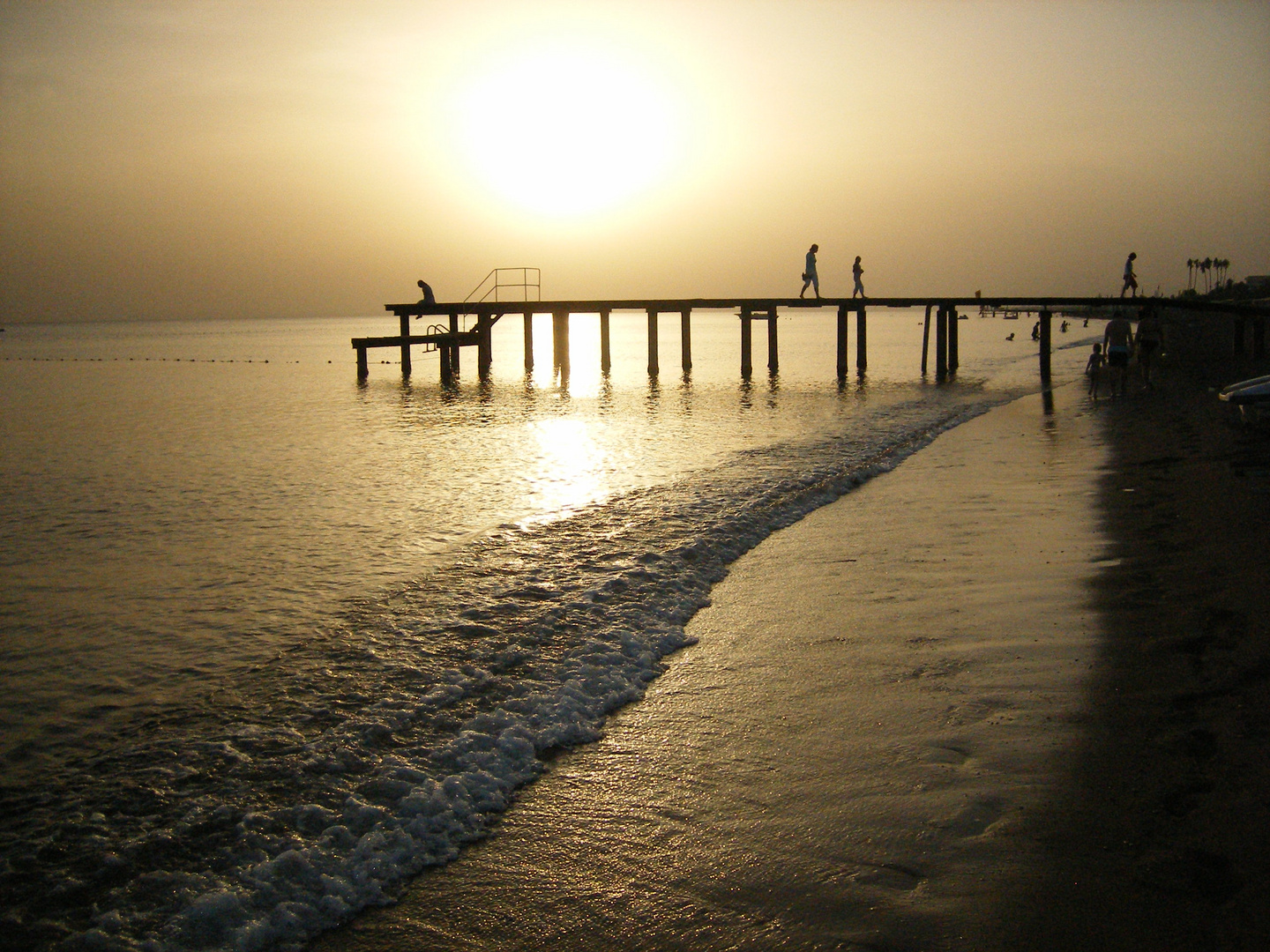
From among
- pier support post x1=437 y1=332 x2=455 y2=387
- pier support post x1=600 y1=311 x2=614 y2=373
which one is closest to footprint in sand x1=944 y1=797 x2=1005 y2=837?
pier support post x1=437 y1=332 x2=455 y2=387

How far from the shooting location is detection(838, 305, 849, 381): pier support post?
35469 millimetres

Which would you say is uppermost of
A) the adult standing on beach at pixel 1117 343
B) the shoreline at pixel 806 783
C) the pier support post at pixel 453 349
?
the pier support post at pixel 453 349

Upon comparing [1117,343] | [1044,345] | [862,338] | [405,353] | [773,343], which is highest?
[862,338]

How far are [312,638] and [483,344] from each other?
35.3 m

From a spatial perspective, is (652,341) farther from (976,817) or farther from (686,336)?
(976,817)

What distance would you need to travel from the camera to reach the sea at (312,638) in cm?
369

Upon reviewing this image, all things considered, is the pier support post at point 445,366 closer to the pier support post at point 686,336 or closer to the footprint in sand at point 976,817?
the pier support post at point 686,336

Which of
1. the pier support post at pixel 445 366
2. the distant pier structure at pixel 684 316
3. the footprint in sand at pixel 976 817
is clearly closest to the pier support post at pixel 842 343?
the distant pier structure at pixel 684 316

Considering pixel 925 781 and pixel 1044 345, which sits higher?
pixel 1044 345

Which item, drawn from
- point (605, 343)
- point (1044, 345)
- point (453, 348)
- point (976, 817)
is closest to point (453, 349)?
point (453, 348)

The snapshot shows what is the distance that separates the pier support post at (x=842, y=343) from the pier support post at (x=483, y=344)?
15.6 metres

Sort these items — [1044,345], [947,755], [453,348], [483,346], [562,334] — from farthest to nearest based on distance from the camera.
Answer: [483,346] → [453,348] → [562,334] → [1044,345] → [947,755]

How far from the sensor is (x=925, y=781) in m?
4.02

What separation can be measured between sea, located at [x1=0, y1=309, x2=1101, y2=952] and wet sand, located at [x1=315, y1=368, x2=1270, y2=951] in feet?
1.43
